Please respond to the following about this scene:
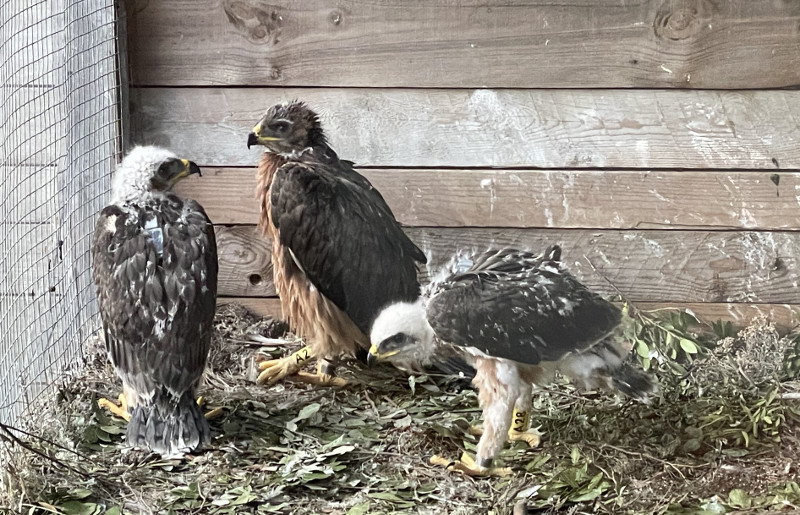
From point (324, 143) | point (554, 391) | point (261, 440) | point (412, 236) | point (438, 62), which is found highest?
point (438, 62)

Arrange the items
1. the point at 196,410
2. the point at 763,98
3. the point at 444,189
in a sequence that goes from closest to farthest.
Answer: the point at 196,410
the point at 763,98
the point at 444,189

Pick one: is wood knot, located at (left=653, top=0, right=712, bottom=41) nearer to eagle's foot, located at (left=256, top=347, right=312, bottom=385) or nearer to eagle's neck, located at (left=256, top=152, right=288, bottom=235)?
eagle's neck, located at (left=256, top=152, right=288, bottom=235)

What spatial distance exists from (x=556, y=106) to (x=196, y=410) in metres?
1.27

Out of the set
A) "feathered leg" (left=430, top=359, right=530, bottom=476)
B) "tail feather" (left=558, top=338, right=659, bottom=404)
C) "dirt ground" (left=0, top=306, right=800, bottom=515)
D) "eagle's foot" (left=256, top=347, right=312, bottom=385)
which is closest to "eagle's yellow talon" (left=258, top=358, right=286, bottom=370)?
"eagle's foot" (left=256, top=347, right=312, bottom=385)

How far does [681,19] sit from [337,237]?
1105 mm

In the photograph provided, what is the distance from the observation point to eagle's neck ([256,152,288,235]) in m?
2.18

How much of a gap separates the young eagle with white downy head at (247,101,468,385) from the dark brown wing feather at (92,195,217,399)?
0.76ft

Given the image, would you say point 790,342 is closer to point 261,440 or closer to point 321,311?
point 321,311

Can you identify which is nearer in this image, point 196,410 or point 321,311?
point 196,410

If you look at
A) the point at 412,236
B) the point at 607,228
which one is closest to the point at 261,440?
the point at 412,236

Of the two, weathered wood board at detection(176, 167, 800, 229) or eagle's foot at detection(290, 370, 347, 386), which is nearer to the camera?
weathered wood board at detection(176, 167, 800, 229)

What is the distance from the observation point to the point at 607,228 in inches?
88.7

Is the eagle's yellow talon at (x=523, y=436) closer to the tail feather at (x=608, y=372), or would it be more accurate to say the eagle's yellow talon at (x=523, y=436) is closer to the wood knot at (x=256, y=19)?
the tail feather at (x=608, y=372)

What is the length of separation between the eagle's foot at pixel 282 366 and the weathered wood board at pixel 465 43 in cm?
80
